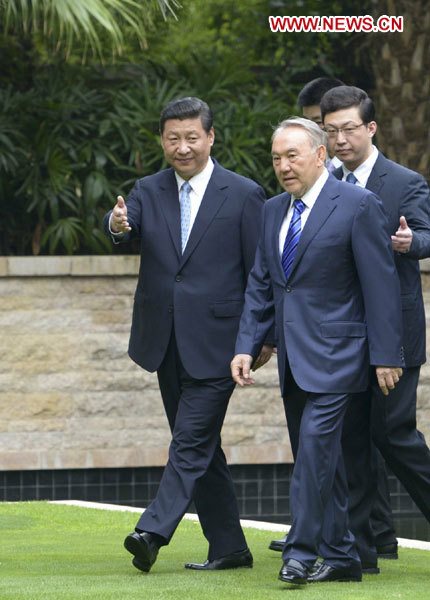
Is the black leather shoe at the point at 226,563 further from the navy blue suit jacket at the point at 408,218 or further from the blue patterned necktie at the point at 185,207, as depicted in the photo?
the blue patterned necktie at the point at 185,207

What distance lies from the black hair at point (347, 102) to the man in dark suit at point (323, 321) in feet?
1.41

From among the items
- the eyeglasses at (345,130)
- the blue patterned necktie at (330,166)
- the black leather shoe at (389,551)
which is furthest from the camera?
the black leather shoe at (389,551)

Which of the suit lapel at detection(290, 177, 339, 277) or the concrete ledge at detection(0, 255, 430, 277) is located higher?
the suit lapel at detection(290, 177, 339, 277)

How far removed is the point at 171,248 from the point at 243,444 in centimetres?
523

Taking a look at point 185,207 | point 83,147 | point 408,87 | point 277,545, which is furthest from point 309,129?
point 408,87

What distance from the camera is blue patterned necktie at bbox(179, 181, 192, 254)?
716 centimetres

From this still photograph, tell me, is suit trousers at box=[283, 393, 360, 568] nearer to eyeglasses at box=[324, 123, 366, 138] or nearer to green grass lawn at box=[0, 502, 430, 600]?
green grass lawn at box=[0, 502, 430, 600]

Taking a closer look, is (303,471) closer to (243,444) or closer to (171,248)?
(171,248)

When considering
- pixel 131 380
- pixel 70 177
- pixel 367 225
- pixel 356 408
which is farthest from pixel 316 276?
pixel 70 177

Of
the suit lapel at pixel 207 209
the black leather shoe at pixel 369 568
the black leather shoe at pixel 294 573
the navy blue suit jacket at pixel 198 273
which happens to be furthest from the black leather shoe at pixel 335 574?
the suit lapel at pixel 207 209

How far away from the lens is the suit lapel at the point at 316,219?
6.56 metres

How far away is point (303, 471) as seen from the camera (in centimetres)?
645

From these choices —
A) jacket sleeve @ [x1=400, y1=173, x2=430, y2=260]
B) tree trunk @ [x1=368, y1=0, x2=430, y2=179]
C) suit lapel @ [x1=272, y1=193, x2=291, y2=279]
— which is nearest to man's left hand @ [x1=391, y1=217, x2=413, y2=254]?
jacket sleeve @ [x1=400, y1=173, x2=430, y2=260]

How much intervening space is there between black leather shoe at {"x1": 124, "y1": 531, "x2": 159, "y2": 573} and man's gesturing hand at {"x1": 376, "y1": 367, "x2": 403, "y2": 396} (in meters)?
1.13
